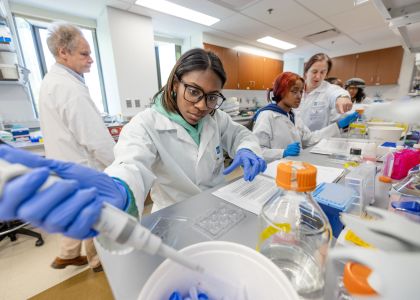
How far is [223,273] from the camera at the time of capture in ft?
1.10

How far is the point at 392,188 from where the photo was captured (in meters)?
0.67

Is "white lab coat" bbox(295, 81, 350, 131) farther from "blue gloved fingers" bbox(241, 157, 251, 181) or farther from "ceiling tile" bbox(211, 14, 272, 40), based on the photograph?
"ceiling tile" bbox(211, 14, 272, 40)

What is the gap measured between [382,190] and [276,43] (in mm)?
4560

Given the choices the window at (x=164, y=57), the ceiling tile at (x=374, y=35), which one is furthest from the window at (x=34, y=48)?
the ceiling tile at (x=374, y=35)

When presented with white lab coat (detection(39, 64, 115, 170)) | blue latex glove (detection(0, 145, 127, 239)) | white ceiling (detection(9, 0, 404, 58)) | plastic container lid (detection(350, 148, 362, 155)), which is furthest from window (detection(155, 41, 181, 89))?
blue latex glove (detection(0, 145, 127, 239))

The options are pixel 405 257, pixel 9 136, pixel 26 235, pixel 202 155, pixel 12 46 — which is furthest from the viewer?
pixel 12 46

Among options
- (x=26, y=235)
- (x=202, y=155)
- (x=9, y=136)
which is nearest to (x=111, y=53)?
(x=9, y=136)

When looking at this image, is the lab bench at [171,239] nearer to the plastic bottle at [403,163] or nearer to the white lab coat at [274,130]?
the plastic bottle at [403,163]

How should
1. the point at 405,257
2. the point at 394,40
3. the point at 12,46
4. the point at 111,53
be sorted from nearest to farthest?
the point at 405,257
the point at 12,46
the point at 111,53
the point at 394,40

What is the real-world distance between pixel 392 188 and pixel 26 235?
2.68 metres

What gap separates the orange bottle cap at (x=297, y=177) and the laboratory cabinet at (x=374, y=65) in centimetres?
615

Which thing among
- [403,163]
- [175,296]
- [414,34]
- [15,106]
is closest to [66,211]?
[175,296]

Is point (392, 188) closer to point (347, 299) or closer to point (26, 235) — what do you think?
point (347, 299)

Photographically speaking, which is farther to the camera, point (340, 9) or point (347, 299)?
point (340, 9)
